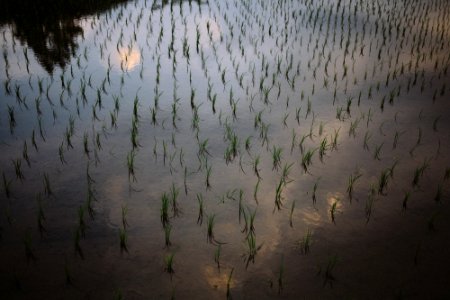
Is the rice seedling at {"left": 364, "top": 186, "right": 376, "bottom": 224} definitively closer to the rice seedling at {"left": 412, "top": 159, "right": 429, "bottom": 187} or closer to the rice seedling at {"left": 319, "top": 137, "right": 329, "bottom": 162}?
the rice seedling at {"left": 412, "top": 159, "right": 429, "bottom": 187}

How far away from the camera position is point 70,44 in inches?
211

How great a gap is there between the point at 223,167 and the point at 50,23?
5.04 m

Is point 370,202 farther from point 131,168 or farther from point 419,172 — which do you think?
point 131,168

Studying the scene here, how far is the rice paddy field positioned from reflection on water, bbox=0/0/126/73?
70mm

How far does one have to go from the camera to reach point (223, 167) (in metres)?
2.88

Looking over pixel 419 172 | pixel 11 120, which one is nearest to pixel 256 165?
pixel 419 172

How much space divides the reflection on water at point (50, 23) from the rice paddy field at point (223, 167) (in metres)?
0.07

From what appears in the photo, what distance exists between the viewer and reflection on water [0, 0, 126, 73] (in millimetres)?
5000

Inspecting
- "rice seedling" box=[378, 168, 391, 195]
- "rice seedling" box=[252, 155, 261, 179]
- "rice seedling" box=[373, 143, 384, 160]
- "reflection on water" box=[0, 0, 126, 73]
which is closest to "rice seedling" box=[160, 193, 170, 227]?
"rice seedling" box=[252, 155, 261, 179]

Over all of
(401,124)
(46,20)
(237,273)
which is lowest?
(237,273)

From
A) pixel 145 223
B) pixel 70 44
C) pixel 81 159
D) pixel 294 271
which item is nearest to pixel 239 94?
pixel 81 159

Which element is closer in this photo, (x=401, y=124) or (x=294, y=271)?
(x=294, y=271)

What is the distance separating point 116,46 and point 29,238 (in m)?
3.83

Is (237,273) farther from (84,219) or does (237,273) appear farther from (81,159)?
(81,159)
